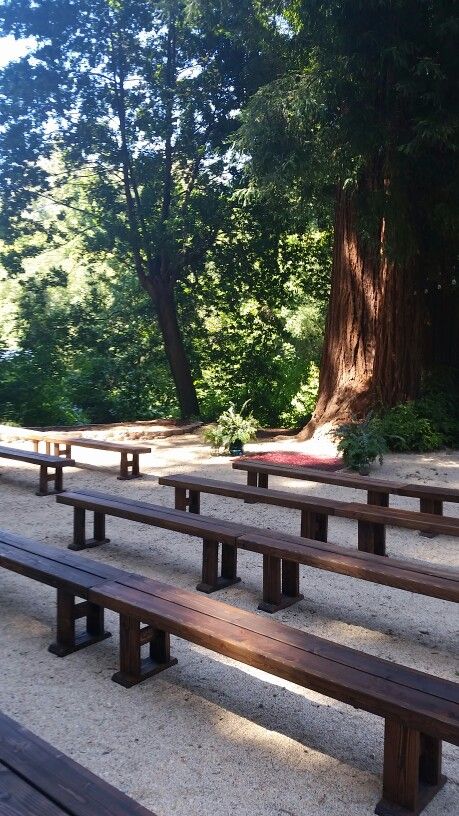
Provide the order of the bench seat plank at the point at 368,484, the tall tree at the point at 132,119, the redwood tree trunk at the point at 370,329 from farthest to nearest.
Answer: the tall tree at the point at 132,119, the redwood tree trunk at the point at 370,329, the bench seat plank at the point at 368,484

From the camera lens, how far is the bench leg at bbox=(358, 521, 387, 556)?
523 cm

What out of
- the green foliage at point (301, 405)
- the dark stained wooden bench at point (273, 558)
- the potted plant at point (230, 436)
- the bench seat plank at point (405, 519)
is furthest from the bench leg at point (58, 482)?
the green foliage at point (301, 405)

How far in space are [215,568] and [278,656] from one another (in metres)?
2.06

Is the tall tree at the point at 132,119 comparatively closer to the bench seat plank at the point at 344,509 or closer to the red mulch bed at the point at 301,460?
the red mulch bed at the point at 301,460

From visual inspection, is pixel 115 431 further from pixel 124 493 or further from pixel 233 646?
pixel 233 646

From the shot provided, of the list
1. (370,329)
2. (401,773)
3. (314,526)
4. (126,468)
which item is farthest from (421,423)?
(401,773)

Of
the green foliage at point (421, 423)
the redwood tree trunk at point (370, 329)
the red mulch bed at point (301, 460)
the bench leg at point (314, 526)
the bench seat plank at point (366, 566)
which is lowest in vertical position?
the bench leg at point (314, 526)

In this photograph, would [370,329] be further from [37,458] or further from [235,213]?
[37,458]

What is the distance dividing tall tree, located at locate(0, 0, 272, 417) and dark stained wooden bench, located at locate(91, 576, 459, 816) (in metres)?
12.2

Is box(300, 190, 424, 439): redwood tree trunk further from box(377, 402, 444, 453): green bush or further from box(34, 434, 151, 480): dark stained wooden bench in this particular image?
box(34, 434, 151, 480): dark stained wooden bench

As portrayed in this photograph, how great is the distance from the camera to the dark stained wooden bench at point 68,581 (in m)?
3.52

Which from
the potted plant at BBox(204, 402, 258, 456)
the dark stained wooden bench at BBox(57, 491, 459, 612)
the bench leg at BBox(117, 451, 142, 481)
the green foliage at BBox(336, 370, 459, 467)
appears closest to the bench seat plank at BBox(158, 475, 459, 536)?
the dark stained wooden bench at BBox(57, 491, 459, 612)

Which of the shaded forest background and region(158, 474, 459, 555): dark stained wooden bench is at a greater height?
the shaded forest background

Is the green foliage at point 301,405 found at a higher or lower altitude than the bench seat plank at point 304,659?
higher
